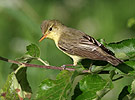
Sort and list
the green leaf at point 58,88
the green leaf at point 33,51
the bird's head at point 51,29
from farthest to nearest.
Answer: the bird's head at point 51,29, the green leaf at point 33,51, the green leaf at point 58,88

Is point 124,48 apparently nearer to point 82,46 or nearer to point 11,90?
point 11,90

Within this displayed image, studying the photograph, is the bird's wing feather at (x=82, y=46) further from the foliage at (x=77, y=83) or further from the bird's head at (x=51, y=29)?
the foliage at (x=77, y=83)

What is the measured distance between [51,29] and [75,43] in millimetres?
1033

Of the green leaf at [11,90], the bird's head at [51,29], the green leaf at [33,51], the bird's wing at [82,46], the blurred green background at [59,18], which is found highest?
the blurred green background at [59,18]

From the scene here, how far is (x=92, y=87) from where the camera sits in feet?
9.52

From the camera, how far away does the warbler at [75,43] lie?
445 centimetres

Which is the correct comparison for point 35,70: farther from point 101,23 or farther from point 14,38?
point 101,23

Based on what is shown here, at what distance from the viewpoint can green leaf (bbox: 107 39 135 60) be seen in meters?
3.36

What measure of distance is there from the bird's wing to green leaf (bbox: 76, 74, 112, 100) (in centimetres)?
151

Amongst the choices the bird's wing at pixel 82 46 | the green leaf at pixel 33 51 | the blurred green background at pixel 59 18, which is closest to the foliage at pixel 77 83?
the green leaf at pixel 33 51

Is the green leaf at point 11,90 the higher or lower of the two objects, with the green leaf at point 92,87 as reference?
higher

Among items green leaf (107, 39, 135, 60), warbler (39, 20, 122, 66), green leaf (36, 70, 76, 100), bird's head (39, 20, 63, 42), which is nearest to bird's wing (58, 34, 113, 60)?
warbler (39, 20, 122, 66)

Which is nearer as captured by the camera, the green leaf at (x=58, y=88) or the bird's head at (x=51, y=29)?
A: the green leaf at (x=58, y=88)

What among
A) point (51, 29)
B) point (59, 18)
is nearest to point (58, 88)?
point (51, 29)
